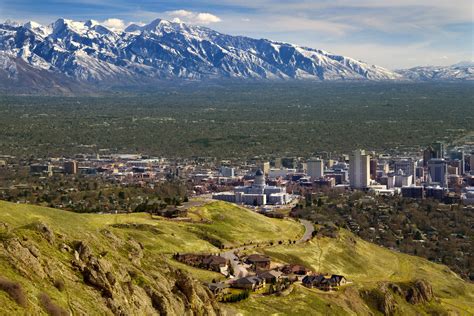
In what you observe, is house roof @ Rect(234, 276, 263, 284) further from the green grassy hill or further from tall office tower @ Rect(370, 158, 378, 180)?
tall office tower @ Rect(370, 158, 378, 180)

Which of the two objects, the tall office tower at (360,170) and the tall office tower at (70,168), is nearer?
the tall office tower at (360,170)

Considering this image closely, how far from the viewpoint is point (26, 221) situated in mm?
69812

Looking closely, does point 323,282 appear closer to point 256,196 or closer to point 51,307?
point 51,307

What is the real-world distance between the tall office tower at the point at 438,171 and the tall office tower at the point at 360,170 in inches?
681

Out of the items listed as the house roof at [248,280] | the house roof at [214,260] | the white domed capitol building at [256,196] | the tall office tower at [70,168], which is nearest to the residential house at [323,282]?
the house roof at [248,280]

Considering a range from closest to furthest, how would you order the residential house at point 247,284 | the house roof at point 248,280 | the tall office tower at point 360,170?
1. the residential house at point 247,284
2. the house roof at point 248,280
3. the tall office tower at point 360,170

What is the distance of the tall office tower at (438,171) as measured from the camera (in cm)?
18850

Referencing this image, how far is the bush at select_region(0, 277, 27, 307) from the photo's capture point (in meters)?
37.8

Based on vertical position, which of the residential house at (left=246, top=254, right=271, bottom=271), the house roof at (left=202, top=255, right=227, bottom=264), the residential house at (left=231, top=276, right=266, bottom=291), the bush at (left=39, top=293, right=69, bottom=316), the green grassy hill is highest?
the bush at (left=39, top=293, right=69, bottom=316)

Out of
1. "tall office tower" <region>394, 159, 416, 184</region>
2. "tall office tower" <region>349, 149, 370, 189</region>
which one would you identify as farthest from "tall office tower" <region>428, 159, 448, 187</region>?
"tall office tower" <region>349, 149, 370, 189</region>

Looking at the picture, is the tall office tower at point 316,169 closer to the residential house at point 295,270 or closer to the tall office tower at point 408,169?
the tall office tower at point 408,169

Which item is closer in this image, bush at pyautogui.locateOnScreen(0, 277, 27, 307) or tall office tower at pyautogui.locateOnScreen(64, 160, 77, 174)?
bush at pyautogui.locateOnScreen(0, 277, 27, 307)

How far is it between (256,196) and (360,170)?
39945mm

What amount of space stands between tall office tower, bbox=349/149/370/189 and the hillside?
2865 inches
